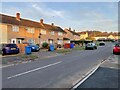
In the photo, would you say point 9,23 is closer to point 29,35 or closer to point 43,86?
point 29,35

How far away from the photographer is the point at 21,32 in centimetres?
4903

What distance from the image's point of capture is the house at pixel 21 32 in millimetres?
43869

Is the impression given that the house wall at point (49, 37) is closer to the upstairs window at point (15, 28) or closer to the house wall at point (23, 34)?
the house wall at point (23, 34)

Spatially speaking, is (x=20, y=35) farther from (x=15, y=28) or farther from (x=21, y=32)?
(x=15, y=28)

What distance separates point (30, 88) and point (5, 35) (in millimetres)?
37514

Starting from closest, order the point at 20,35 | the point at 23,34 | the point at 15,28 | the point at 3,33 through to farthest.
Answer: the point at 3,33
the point at 15,28
the point at 20,35
the point at 23,34

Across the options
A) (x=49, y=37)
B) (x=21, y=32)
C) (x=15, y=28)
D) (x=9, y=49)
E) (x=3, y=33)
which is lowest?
(x=9, y=49)

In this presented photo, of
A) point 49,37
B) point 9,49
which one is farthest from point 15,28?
point 9,49

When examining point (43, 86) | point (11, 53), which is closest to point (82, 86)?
point (43, 86)

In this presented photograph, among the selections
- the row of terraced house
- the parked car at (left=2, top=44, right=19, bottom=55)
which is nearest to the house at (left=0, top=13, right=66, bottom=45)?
the row of terraced house

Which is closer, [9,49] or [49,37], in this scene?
[9,49]

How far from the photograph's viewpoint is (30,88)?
7891 mm

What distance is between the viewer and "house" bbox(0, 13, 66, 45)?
4387 centimetres

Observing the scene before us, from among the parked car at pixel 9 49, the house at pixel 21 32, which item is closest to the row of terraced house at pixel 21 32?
the house at pixel 21 32
